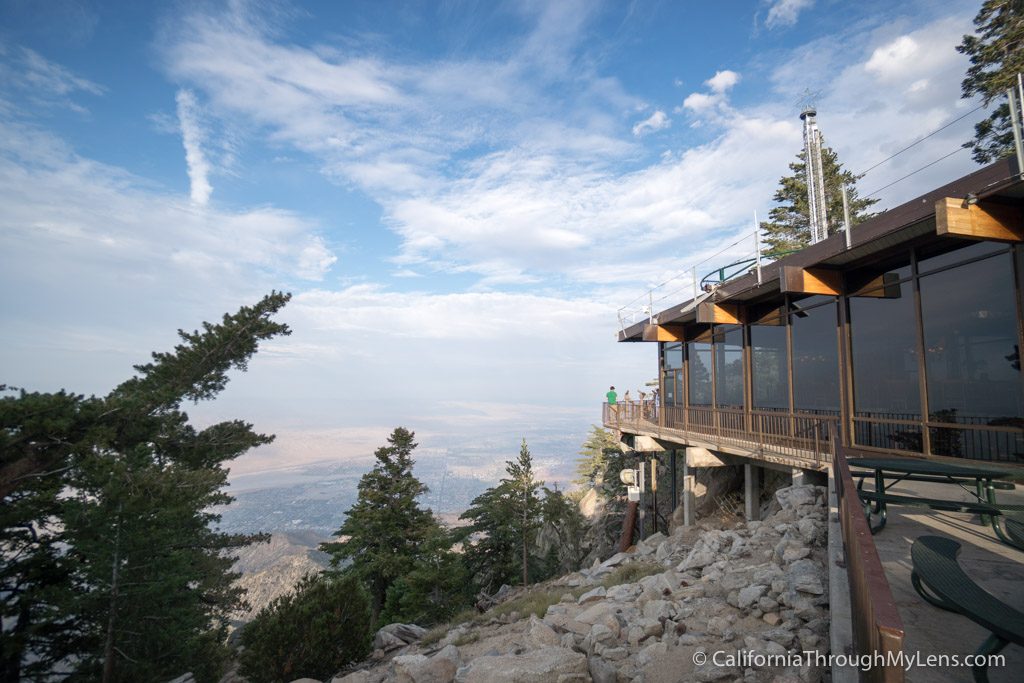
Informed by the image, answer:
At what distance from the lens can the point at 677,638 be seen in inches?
184

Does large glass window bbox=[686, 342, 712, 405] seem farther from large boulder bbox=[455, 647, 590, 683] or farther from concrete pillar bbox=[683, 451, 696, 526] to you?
large boulder bbox=[455, 647, 590, 683]

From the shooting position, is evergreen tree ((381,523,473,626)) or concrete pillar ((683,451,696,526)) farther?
evergreen tree ((381,523,473,626))

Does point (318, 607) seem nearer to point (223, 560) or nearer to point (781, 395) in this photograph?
point (781, 395)

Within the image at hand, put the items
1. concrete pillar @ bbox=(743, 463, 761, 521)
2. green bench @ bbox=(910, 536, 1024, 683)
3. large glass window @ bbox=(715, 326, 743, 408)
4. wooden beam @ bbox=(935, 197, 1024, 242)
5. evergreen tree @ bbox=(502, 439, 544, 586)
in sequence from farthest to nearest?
1. evergreen tree @ bbox=(502, 439, 544, 586)
2. large glass window @ bbox=(715, 326, 743, 408)
3. concrete pillar @ bbox=(743, 463, 761, 521)
4. wooden beam @ bbox=(935, 197, 1024, 242)
5. green bench @ bbox=(910, 536, 1024, 683)

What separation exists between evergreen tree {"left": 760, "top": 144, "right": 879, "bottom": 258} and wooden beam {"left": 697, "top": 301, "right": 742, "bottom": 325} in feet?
63.4

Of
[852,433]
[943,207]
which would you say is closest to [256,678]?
[852,433]

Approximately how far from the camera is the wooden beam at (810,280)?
10047mm

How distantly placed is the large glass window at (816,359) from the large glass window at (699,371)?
4.61 metres

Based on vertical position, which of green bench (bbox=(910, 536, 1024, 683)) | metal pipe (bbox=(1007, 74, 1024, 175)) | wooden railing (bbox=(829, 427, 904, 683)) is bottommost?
green bench (bbox=(910, 536, 1024, 683))

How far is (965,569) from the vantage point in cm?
448

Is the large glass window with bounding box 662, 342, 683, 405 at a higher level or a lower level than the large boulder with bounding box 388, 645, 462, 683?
higher

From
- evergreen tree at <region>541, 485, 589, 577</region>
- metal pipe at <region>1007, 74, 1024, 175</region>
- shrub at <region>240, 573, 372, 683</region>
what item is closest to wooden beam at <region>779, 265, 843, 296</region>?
metal pipe at <region>1007, 74, 1024, 175</region>

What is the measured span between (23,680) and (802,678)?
1992 cm

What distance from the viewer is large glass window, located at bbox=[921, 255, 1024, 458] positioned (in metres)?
7.35
